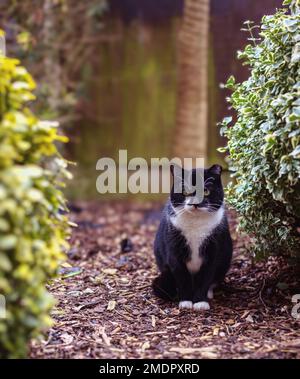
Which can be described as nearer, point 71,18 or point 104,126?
point 71,18

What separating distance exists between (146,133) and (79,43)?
167 cm

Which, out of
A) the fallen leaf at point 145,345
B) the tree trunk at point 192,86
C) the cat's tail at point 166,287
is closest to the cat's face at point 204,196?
the cat's tail at point 166,287

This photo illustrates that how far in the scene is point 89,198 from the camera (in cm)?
882

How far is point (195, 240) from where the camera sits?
391cm

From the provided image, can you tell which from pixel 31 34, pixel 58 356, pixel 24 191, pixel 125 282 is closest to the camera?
pixel 24 191

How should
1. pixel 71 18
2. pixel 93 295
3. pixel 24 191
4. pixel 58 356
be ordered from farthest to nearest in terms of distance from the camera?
pixel 71 18
pixel 93 295
pixel 58 356
pixel 24 191

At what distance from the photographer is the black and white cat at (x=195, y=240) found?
153 inches

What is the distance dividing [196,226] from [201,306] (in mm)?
545

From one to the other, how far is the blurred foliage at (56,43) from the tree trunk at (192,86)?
1488mm

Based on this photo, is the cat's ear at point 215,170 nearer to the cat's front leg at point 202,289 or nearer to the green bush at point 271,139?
the green bush at point 271,139

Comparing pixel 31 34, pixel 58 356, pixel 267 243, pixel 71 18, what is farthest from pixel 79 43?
pixel 58 356

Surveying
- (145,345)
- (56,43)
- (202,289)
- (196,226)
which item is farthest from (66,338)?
(56,43)

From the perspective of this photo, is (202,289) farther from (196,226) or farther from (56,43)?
(56,43)

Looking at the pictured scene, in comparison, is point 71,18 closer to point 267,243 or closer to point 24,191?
point 267,243
